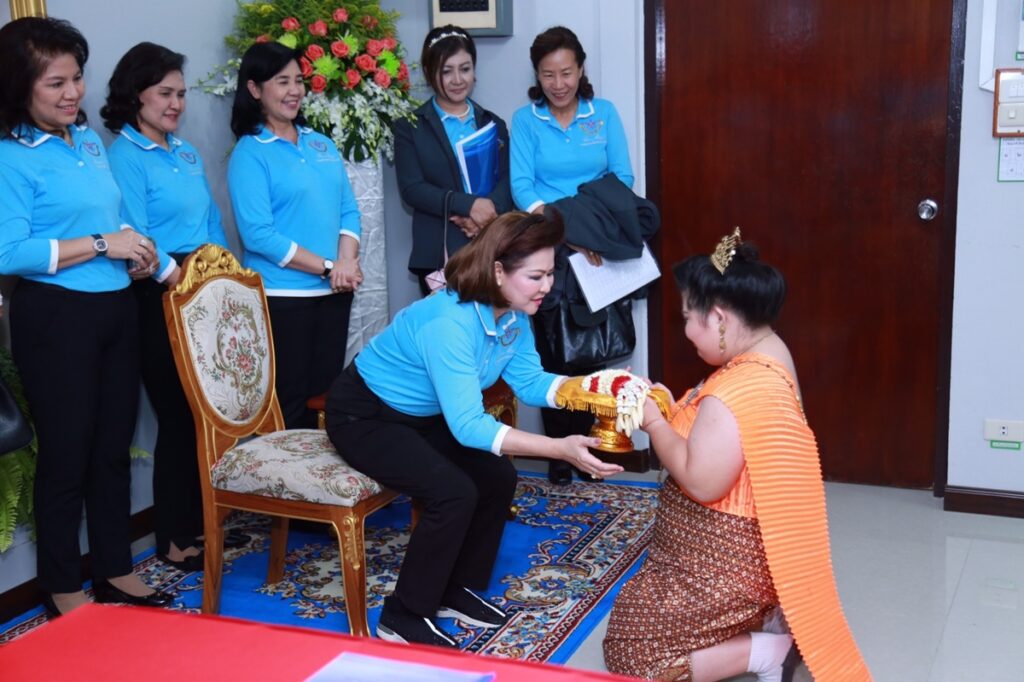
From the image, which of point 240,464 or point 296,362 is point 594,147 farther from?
point 240,464

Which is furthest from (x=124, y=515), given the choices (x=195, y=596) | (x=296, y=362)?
(x=296, y=362)

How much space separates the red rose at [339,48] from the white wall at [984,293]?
206 cm

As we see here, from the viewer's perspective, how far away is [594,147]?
385cm

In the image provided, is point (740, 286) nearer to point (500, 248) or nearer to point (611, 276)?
point (500, 248)

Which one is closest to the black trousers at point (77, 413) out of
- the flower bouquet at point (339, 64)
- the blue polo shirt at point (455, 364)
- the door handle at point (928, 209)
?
the blue polo shirt at point (455, 364)

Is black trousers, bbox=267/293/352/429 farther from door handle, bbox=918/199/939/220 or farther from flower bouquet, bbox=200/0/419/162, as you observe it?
door handle, bbox=918/199/939/220

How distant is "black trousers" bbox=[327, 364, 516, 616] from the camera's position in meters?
2.62

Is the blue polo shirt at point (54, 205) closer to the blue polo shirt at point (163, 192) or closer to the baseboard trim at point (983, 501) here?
the blue polo shirt at point (163, 192)

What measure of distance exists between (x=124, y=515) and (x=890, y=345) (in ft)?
8.65

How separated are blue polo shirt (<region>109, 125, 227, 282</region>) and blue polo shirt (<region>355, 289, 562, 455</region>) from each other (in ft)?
2.69

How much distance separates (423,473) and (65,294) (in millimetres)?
1038

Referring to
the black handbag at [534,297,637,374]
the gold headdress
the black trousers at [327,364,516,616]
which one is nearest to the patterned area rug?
the black trousers at [327,364,516,616]

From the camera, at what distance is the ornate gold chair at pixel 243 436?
8.70 feet

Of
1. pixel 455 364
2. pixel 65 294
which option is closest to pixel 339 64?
pixel 65 294
